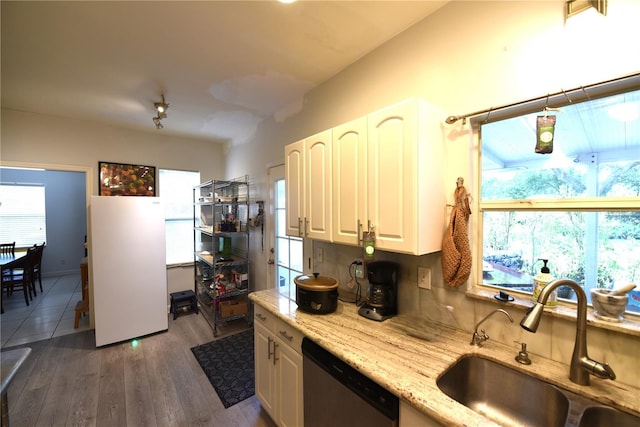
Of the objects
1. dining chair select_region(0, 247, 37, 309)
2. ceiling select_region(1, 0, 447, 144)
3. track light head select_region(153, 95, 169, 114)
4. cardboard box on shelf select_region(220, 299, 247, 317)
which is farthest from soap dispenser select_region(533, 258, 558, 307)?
dining chair select_region(0, 247, 37, 309)

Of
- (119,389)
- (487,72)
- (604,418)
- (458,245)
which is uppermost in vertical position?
(487,72)

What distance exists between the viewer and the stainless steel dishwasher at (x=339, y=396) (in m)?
1.04

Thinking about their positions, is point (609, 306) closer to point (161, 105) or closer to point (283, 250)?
point (283, 250)

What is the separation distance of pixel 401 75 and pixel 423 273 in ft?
4.19

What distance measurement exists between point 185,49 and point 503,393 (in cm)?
273

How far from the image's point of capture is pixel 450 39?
4.68 feet

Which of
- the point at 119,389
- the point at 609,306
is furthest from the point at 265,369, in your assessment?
the point at 609,306

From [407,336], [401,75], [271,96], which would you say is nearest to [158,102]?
[271,96]

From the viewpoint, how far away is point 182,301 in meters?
3.75

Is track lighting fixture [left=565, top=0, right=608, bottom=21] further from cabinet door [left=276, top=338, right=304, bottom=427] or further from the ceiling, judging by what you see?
cabinet door [left=276, top=338, right=304, bottom=427]

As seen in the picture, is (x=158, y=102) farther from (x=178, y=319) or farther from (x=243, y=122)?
(x=178, y=319)

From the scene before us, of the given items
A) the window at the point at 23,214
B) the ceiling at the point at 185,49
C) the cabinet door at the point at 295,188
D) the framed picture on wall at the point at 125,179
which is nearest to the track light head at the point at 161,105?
the ceiling at the point at 185,49

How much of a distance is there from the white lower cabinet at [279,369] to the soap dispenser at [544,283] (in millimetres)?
1238

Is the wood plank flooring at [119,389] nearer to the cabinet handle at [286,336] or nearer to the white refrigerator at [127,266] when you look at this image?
the white refrigerator at [127,266]
